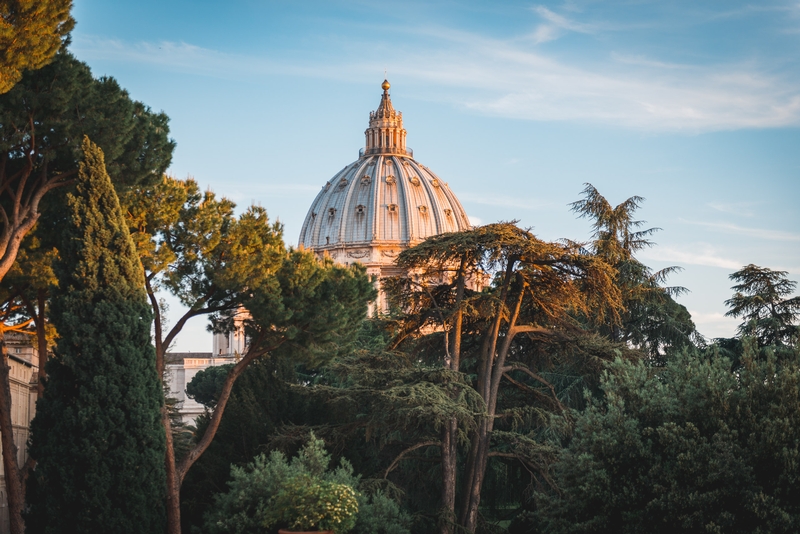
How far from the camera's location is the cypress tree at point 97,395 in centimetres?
1372

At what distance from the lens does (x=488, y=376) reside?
20031mm

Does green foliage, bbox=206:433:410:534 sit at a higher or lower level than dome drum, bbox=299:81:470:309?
lower

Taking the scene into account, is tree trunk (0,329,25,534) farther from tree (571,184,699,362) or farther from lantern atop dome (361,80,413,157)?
lantern atop dome (361,80,413,157)

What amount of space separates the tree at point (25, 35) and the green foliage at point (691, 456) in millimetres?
7976

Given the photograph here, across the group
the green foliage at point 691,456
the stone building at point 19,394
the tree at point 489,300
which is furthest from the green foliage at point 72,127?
the green foliage at point 691,456

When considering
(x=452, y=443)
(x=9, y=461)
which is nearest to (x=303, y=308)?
(x=452, y=443)

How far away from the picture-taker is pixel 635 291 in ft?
85.4

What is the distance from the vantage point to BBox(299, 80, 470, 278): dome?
3720 inches

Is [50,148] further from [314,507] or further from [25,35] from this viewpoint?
[314,507]

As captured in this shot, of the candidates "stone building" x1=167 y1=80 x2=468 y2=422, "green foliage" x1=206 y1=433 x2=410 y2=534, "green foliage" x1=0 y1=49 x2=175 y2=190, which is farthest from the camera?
"stone building" x1=167 y1=80 x2=468 y2=422

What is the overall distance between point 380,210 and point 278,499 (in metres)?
80.4

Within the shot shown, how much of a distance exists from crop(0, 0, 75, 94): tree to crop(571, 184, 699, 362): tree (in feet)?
54.9

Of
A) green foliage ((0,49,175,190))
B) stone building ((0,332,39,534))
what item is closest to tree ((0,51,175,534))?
green foliage ((0,49,175,190))

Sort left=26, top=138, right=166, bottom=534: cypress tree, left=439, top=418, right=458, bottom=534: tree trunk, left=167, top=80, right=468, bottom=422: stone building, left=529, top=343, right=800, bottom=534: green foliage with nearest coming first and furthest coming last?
left=529, top=343, right=800, bottom=534: green foliage, left=26, top=138, right=166, bottom=534: cypress tree, left=439, top=418, right=458, bottom=534: tree trunk, left=167, top=80, right=468, bottom=422: stone building
